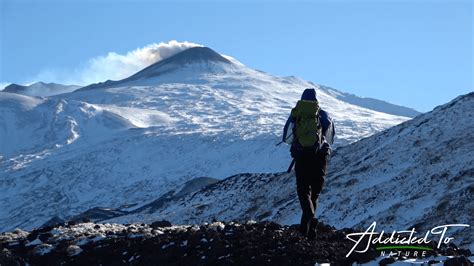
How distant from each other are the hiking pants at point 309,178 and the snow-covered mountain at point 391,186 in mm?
11235

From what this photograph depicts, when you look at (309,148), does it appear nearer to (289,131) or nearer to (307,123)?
(307,123)

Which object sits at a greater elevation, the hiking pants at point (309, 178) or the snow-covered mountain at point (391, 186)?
the hiking pants at point (309, 178)

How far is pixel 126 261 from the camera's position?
17.0 meters

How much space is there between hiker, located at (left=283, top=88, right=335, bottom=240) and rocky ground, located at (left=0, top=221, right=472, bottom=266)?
1.91 ft

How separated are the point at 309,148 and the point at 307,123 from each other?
0.49m

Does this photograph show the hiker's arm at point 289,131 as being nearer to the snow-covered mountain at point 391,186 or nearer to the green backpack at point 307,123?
the green backpack at point 307,123

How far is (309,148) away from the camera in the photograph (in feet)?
52.2

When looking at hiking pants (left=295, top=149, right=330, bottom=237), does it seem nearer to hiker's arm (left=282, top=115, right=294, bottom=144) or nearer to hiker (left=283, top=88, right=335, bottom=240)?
hiker (left=283, top=88, right=335, bottom=240)

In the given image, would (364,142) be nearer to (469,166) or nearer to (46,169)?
(469,166)

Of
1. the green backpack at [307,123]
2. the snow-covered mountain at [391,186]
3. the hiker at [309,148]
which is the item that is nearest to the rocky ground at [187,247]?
the hiker at [309,148]

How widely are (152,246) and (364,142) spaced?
41036 mm

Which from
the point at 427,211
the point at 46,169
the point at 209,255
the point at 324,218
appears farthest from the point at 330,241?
the point at 46,169

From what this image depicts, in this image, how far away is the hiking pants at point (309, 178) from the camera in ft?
52.7

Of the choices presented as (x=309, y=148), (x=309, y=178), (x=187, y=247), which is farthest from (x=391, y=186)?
(x=309, y=148)
